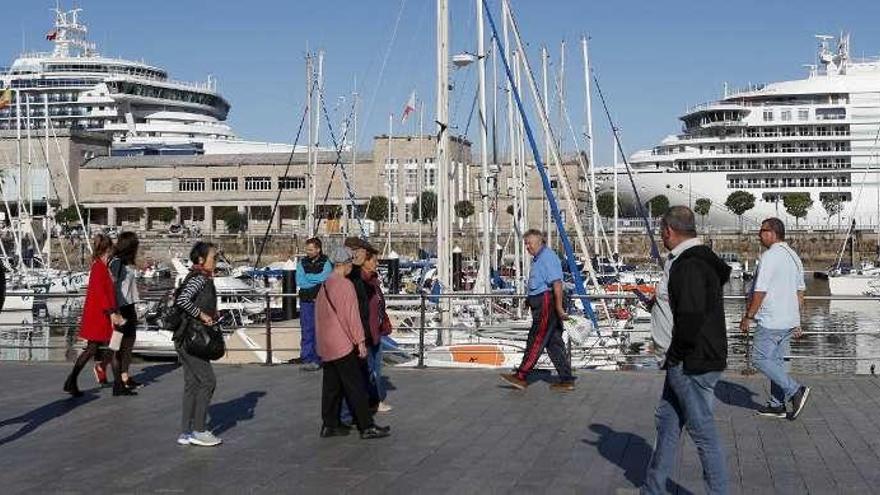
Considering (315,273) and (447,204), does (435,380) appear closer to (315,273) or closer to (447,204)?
(315,273)

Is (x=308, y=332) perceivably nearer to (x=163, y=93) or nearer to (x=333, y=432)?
(x=333, y=432)

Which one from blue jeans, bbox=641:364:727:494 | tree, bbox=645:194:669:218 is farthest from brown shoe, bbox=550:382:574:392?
tree, bbox=645:194:669:218

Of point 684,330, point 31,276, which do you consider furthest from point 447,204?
point 31,276

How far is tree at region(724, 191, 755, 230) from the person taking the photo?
92.7 meters

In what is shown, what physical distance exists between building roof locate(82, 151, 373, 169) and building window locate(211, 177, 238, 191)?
1.21m

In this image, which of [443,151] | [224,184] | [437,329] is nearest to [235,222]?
[224,184]

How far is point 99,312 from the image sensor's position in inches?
520

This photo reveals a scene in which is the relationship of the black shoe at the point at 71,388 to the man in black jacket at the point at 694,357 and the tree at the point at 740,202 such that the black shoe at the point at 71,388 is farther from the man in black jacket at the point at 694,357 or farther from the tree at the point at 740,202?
the tree at the point at 740,202

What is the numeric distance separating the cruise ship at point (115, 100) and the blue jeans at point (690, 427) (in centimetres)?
11512

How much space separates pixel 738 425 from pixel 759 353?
30.8 inches

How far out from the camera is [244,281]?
54438mm

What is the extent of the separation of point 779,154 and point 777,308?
9204 centimetres

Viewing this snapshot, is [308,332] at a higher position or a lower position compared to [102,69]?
lower

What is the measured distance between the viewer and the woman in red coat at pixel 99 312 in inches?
516
